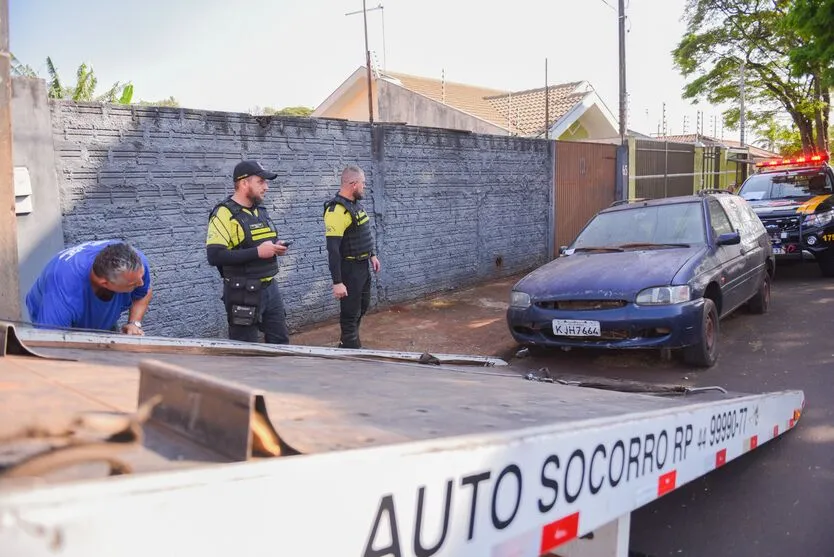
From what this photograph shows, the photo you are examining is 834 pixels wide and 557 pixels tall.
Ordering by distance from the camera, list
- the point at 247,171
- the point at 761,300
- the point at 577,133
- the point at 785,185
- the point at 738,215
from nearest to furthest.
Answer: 1. the point at 247,171
2. the point at 738,215
3. the point at 761,300
4. the point at 785,185
5. the point at 577,133

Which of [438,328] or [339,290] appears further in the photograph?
[438,328]

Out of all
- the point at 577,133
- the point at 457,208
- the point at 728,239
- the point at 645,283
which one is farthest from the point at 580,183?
the point at 577,133

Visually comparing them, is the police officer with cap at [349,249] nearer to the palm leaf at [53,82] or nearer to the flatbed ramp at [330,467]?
the flatbed ramp at [330,467]

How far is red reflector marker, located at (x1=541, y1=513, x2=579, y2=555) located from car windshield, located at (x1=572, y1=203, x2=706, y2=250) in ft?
17.4

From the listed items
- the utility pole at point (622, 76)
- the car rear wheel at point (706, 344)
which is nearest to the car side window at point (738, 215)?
the car rear wheel at point (706, 344)

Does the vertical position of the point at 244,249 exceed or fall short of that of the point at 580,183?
it falls short

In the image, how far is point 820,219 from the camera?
10.0 metres

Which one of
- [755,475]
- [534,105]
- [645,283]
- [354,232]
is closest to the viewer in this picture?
[755,475]

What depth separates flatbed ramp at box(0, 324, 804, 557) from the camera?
85cm

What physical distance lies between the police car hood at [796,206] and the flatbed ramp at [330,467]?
368 inches

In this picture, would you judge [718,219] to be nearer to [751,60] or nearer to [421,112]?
[421,112]

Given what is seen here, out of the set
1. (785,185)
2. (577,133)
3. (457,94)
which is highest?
(457,94)

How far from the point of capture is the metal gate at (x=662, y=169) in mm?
16438

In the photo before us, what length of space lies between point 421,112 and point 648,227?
15.9 metres
